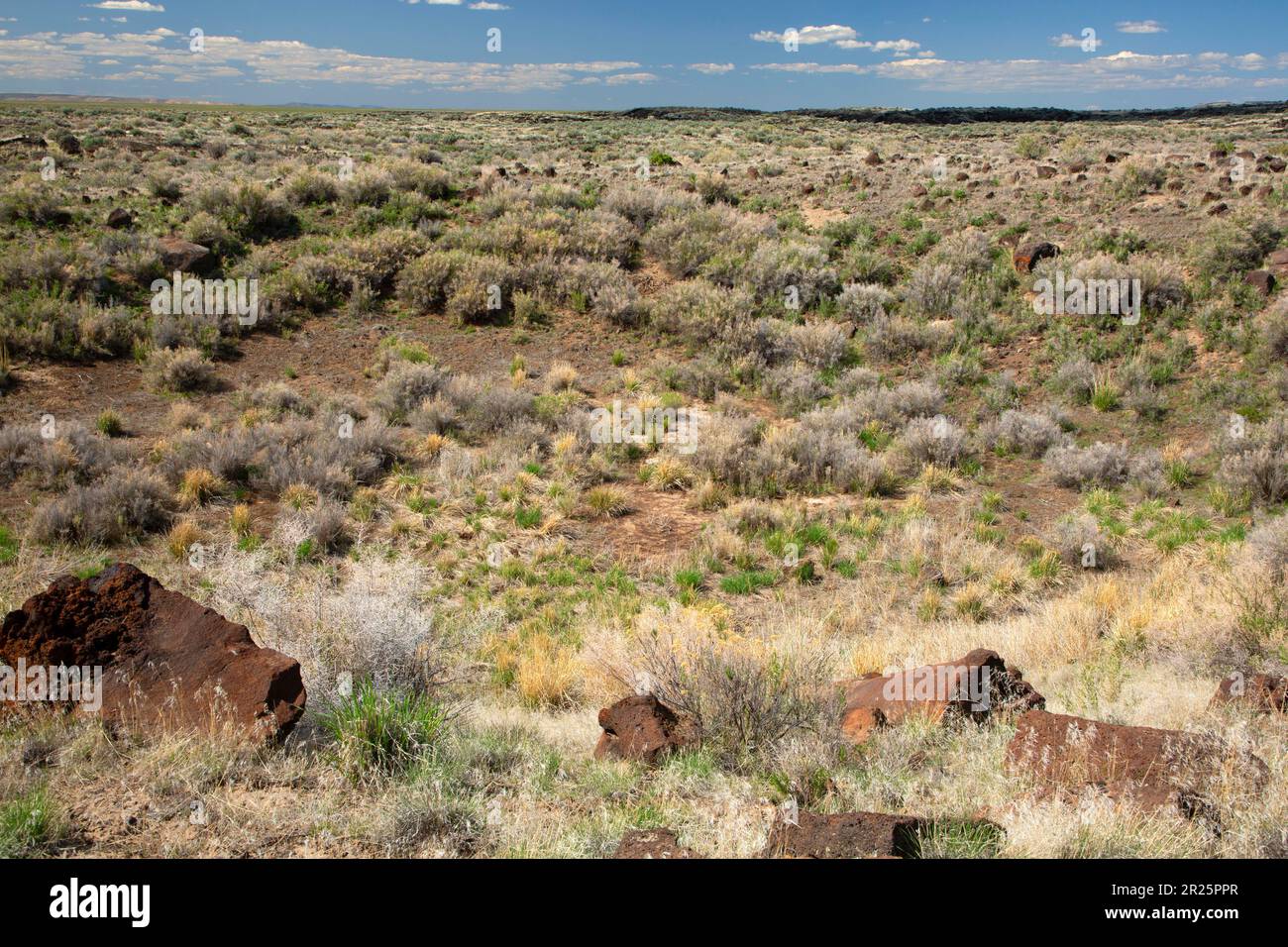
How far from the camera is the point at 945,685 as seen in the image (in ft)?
17.0

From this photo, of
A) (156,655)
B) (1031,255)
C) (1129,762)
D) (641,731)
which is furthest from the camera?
(1031,255)

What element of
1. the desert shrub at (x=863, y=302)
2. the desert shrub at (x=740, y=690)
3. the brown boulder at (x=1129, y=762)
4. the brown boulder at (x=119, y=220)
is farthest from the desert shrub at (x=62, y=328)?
the brown boulder at (x=1129, y=762)

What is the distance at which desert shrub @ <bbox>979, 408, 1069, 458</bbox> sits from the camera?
38.2ft

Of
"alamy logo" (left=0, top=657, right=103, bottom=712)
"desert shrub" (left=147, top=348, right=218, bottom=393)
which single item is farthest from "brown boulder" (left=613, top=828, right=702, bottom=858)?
"desert shrub" (left=147, top=348, right=218, bottom=393)

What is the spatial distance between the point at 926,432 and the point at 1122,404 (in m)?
3.51

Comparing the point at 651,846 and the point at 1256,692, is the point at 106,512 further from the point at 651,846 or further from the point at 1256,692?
the point at 1256,692

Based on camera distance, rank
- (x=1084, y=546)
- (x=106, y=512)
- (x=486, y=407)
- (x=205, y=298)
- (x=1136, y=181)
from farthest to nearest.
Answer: (x=1136, y=181), (x=205, y=298), (x=486, y=407), (x=1084, y=546), (x=106, y=512)

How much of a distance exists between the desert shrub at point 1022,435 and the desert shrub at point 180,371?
483 inches

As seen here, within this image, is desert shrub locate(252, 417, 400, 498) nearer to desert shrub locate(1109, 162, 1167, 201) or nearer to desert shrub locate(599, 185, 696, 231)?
desert shrub locate(599, 185, 696, 231)

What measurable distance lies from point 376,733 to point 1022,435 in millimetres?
10484

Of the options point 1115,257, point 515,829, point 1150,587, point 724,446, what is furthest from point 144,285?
point 1115,257

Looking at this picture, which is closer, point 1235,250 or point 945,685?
point 945,685
